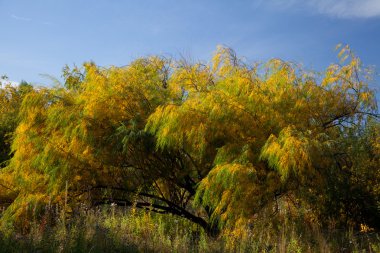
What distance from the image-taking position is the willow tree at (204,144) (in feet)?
25.4

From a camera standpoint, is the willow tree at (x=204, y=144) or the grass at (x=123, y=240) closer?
the grass at (x=123, y=240)

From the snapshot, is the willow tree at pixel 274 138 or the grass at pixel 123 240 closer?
the grass at pixel 123 240

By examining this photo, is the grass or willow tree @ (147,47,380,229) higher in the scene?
willow tree @ (147,47,380,229)

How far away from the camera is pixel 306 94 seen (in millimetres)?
9555

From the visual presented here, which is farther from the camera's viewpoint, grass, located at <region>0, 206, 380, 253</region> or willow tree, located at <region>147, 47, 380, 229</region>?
willow tree, located at <region>147, 47, 380, 229</region>

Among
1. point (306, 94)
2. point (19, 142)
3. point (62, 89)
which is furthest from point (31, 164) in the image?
point (306, 94)

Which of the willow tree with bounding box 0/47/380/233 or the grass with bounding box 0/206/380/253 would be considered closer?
the grass with bounding box 0/206/380/253

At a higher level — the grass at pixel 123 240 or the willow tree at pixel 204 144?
the willow tree at pixel 204 144

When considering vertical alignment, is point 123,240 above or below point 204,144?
below

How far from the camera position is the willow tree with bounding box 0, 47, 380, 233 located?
775 cm

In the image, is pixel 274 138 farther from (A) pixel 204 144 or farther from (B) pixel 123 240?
(B) pixel 123 240

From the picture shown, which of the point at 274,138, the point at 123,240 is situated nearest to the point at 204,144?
the point at 274,138

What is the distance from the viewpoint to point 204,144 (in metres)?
8.03

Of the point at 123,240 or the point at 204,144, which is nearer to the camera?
the point at 123,240
